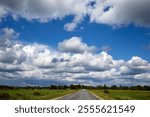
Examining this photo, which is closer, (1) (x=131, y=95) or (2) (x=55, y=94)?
(1) (x=131, y=95)

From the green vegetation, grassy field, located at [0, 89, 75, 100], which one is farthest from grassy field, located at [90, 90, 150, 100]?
grassy field, located at [0, 89, 75, 100]

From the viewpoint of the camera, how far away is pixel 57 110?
59.4 ft

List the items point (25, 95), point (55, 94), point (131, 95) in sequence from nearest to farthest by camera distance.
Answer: point (25, 95), point (131, 95), point (55, 94)

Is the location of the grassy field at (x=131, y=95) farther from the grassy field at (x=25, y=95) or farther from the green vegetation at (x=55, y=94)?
the grassy field at (x=25, y=95)

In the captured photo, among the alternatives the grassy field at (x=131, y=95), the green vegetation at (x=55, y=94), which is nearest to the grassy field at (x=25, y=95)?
the green vegetation at (x=55, y=94)

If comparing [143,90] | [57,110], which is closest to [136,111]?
[57,110]

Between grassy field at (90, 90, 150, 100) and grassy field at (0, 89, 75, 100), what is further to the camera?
grassy field at (90, 90, 150, 100)

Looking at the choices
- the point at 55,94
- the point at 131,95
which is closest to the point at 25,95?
the point at 55,94

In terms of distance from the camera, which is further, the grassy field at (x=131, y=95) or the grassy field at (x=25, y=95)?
the grassy field at (x=131, y=95)

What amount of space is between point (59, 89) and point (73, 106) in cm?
4827

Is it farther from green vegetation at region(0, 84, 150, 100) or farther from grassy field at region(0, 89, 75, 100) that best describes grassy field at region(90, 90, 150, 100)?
grassy field at region(0, 89, 75, 100)

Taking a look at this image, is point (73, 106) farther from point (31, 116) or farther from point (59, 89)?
point (59, 89)

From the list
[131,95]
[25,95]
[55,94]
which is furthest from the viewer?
[55,94]

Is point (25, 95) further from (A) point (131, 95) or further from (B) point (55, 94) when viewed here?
(A) point (131, 95)
